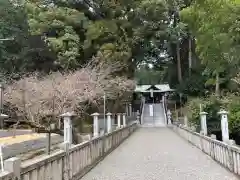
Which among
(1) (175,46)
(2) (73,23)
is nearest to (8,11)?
(2) (73,23)

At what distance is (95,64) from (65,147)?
17.8 m

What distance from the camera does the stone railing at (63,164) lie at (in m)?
4.50

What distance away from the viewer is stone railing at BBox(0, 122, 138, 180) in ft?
14.8

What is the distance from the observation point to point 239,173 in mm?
7902

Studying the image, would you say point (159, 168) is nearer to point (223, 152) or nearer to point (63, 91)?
point (223, 152)

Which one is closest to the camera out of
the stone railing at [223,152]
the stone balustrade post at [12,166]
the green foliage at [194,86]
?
the stone balustrade post at [12,166]

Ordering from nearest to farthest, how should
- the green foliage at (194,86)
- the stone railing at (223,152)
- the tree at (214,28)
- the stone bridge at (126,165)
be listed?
1. the stone bridge at (126,165)
2. the stone railing at (223,152)
3. the tree at (214,28)
4. the green foliage at (194,86)

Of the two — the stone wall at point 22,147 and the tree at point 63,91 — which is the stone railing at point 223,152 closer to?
the tree at point 63,91

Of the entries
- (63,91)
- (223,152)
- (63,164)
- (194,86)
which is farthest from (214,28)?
(194,86)

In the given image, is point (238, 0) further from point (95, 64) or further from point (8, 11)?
point (8, 11)

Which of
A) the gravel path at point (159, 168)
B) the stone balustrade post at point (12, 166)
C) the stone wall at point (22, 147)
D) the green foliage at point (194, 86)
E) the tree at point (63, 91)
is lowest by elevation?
the gravel path at point (159, 168)

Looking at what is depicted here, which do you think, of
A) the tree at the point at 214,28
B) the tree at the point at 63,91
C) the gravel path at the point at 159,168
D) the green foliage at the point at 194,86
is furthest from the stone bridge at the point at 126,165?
the green foliage at the point at 194,86

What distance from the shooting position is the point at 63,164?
282 inches

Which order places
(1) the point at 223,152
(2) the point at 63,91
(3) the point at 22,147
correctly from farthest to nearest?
(2) the point at 63,91 < (3) the point at 22,147 < (1) the point at 223,152
